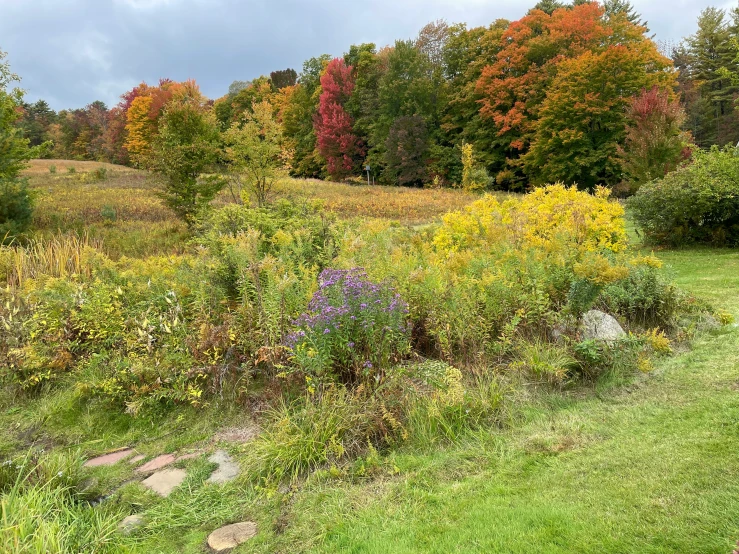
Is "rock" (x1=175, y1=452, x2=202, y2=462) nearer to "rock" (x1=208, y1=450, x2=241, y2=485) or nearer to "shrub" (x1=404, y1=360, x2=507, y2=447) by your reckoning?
"rock" (x1=208, y1=450, x2=241, y2=485)

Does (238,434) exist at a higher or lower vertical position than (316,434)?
lower

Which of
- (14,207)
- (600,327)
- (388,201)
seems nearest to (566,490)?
(600,327)

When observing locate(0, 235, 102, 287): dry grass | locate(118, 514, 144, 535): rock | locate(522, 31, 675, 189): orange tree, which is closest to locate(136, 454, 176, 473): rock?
locate(118, 514, 144, 535): rock

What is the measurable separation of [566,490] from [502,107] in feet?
107

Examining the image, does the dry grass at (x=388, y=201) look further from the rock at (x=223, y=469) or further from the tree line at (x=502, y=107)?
the rock at (x=223, y=469)

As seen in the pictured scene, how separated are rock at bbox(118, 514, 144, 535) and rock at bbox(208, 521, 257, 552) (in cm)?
42

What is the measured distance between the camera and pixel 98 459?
312 centimetres

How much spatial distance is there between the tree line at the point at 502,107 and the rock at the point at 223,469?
12.7 m

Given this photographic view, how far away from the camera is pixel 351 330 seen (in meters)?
3.37

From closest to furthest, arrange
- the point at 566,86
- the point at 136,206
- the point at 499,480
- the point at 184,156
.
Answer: the point at 499,480
the point at 184,156
the point at 136,206
the point at 566,86

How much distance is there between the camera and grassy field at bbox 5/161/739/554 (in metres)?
2.02

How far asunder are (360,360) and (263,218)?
317cm

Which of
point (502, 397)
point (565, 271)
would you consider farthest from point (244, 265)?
point (565, 271)

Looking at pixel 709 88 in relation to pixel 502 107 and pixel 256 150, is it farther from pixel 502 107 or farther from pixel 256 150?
pixel 256 150
